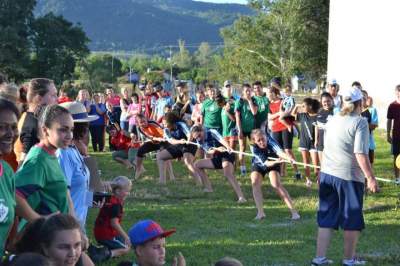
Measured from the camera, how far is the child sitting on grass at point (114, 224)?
22.9 ft

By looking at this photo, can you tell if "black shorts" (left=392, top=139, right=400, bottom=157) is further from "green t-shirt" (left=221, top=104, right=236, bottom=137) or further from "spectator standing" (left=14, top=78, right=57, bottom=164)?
"spectator standing" (left=14, top=78, right=57, bottom=164)

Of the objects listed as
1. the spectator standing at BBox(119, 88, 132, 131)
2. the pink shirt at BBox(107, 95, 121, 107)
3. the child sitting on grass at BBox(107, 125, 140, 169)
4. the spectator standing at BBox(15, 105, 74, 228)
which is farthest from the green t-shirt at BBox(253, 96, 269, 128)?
the spectator standing at BBox(15, 105, 74, 228)

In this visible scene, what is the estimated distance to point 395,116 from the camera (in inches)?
463

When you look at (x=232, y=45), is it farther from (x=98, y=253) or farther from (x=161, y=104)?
(x=98, y=253)

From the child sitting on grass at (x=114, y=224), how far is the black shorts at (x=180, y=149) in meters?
4.82

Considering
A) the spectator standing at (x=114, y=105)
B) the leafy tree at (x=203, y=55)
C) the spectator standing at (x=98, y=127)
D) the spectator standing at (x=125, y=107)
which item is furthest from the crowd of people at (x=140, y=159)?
the leafy tree at (x=203, y=55)

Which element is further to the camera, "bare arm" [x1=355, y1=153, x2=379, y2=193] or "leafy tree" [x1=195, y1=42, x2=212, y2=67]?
"leafy tree" [x1=195, y1=42, x2=212, y2=67]

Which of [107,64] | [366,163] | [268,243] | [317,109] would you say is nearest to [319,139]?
[317,109]

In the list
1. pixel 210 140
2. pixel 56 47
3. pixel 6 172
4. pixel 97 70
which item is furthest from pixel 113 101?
pixel 97 70

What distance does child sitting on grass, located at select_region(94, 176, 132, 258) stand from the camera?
275 inches

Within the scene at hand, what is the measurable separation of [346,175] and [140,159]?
23.7 ft

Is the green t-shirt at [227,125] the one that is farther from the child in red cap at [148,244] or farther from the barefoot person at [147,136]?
the child in red cap at [148,244]

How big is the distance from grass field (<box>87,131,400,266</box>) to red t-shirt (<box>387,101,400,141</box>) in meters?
1.01

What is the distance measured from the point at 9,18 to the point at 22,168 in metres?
50.2
